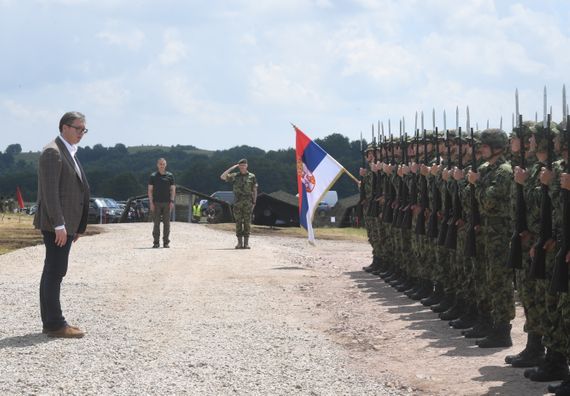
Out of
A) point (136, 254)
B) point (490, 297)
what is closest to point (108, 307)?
point (490, 297)

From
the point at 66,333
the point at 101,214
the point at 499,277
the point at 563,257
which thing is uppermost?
the point at 101,214

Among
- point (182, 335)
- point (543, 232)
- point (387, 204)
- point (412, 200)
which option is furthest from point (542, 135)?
point (387, 204)

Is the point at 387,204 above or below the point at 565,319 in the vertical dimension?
above

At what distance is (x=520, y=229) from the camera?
8289mm

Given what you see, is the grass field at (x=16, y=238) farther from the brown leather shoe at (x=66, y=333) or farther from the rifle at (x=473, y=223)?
the rifle at (x=473, y=223)

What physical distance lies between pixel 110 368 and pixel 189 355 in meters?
0.85

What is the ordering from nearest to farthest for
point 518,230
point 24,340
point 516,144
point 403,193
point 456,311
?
point 518,230, point 516,144, point 24,340, point 456,311, point 403,193

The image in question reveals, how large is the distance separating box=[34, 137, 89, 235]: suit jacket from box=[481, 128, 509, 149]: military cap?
3.79 meters

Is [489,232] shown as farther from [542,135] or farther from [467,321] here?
[542,135]

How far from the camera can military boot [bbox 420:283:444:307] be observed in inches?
477

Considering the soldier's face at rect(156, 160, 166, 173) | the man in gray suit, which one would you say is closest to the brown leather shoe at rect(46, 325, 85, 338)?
the man in gray suit

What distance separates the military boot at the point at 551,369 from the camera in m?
7.57

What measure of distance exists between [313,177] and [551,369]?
43.0ft

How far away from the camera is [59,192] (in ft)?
30.5
